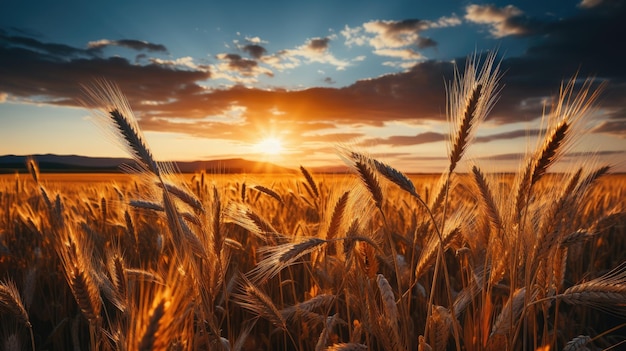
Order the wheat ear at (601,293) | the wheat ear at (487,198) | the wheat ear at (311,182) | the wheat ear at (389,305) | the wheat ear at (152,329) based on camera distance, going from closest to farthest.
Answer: the wheat ear at (152,329) → the wheat ear at (601,293) → the wheat ear at (389,305) → the wheat ear at (487,198) → the wheat ear at (311,182)

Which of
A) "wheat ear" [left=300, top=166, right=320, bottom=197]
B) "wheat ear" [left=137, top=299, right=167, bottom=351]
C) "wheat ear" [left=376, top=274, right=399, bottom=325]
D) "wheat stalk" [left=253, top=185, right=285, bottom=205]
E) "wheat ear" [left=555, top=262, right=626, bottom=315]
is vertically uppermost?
"wheat ear" [left=300, top=166, right=320, bottom=197]

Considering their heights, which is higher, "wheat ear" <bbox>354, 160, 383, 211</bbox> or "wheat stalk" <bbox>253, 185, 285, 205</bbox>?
"wheat ear" <bbox>354, 160, 383, 211</bbox>

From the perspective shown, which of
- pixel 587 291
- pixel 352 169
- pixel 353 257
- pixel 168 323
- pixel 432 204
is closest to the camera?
pixel 168 323

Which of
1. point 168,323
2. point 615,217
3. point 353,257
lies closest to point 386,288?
point 353,257

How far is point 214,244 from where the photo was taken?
1.81 m

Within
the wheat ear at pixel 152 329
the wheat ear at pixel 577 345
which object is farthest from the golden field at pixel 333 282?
the wheat ear at pixel 577 345

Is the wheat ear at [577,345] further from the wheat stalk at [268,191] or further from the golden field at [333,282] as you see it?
the wheat stalk at [268,191]

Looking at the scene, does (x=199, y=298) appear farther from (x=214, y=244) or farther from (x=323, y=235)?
(x=323, y=235)

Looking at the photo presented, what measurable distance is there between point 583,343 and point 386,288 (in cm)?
81

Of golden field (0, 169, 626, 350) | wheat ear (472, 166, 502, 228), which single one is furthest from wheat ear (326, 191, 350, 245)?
wheat ear (472, 166, 502, 228)

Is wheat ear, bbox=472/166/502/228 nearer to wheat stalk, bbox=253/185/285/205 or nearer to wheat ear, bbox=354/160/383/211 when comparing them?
wheat ear, bbox=354/160/383/211

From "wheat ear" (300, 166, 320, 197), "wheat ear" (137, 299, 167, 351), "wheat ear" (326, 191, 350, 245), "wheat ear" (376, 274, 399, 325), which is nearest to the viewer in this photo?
"wheat ear" (137, 299, 167, 351)

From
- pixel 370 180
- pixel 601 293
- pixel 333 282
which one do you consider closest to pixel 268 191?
pixel 333 282

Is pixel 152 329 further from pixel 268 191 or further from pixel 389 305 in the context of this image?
pixel 268 191
